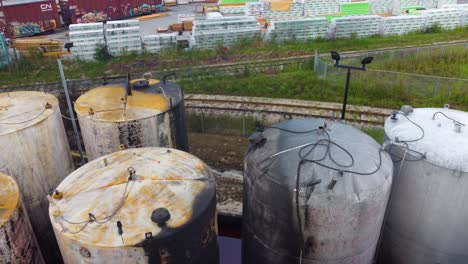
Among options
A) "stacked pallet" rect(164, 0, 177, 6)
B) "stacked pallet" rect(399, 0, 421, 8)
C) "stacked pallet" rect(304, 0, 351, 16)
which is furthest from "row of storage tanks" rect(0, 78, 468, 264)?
"stacked pallet" rect(164, 0, 177, 6)

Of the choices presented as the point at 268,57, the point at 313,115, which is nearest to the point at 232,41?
the point at 268,57

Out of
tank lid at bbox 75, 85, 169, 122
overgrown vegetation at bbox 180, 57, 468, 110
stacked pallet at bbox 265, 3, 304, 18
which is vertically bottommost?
overgrown vegetation at bbox 180, 57, 468, 110

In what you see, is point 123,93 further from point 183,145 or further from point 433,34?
point 433,34

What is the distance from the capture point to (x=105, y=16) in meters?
41.2

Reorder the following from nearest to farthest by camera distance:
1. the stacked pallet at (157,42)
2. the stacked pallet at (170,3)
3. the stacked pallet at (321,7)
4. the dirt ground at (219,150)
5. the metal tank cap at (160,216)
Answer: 1. the metal tank cap at (160,216)
2. the dirt ground at (219,150)
3. the stacked pallet at (157,42)
4. the stacked pallet at (321,7)
5. the stacked pallet at (170,3)

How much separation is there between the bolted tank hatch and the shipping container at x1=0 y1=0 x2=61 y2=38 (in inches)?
1203

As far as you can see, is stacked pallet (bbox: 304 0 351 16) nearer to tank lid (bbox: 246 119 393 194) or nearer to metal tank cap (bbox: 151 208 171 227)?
tank lid (bbox: 246 119 393 194)

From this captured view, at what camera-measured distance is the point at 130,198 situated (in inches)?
276

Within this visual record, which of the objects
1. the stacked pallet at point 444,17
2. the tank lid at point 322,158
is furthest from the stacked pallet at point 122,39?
the stacked pallet at point 444,17

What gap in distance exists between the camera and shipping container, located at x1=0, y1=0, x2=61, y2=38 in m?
34.6

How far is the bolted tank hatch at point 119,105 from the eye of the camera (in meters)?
9.79

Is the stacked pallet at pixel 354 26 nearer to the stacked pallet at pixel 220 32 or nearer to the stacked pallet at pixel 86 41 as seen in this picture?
the stacked pallet at pixel 220 32

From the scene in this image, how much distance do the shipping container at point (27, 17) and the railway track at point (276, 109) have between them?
24689 mm

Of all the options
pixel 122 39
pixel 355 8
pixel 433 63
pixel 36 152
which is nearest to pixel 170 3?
pixel 122 39
